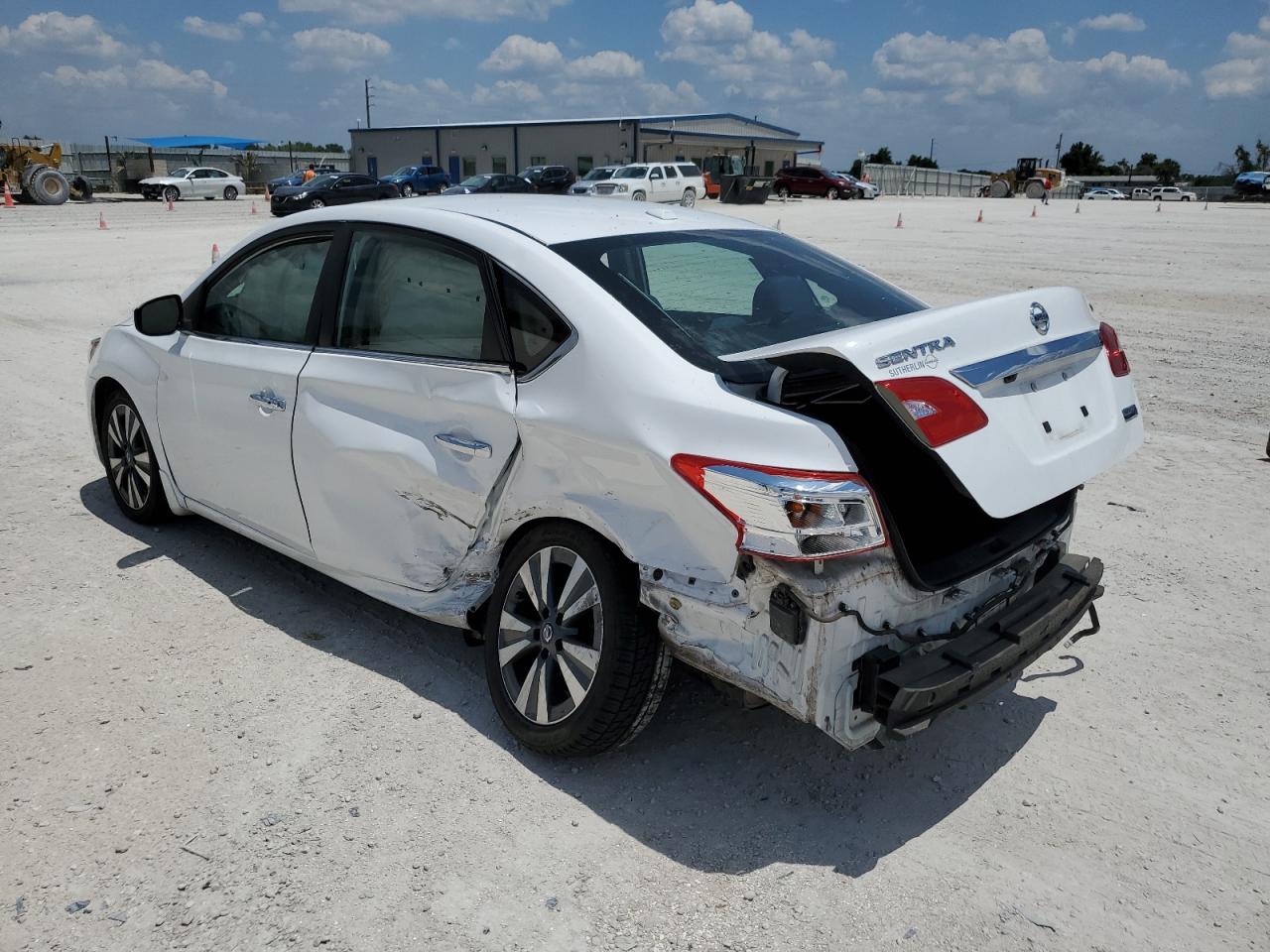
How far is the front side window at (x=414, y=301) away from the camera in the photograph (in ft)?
11.1

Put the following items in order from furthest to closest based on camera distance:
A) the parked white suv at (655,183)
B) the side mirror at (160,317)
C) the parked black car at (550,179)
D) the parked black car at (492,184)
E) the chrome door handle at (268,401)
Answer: the parked black car at (550,179) < the parked white suv at (655,183) < the parked black car at (492,184) < the side mirror at (160,317) < the chrome door handle at (268,401)

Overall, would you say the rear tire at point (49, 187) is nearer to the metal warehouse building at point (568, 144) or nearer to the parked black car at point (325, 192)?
the parked black car at point (325, 192)

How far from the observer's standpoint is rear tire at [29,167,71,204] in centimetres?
3528

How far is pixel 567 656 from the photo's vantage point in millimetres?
3076

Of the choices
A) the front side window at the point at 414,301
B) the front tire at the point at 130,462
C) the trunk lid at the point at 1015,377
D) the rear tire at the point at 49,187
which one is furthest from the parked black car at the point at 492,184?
the trunk lid at the point at 1015,377

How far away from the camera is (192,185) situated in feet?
143

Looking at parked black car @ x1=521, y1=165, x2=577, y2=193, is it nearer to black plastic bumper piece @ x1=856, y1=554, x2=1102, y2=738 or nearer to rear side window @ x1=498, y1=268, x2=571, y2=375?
rear side window @ x1=498, y1=268, x2=571, y2=375

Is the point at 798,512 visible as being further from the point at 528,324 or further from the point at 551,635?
the point at 528,324

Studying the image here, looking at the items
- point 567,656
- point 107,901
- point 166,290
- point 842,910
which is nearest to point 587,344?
point 567,656

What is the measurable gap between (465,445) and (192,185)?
152 ft

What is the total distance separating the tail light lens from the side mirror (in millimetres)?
3191

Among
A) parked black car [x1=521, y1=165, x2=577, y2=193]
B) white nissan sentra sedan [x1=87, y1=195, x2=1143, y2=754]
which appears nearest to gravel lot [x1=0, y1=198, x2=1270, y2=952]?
white nissan sentra sedan [x1=87, y1=195, x2=1143, y2=754]

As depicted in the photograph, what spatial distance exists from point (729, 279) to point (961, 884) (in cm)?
230

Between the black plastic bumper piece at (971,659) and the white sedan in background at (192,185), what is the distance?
149 feet
